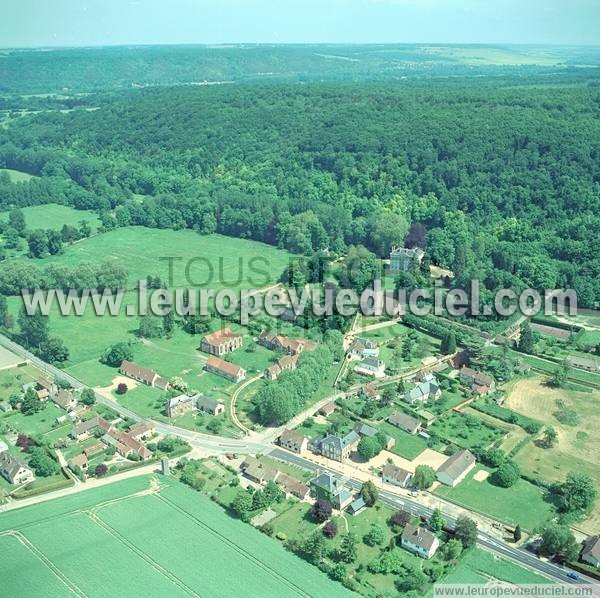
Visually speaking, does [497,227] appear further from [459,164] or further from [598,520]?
[598,520]

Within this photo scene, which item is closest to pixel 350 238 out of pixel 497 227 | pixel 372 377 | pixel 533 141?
pixel 497 227

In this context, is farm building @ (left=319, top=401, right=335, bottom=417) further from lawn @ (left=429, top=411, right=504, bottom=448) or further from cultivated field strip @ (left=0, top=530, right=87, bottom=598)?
cultivated field strip @ (left=0, top=530, right=87, bottom=598)

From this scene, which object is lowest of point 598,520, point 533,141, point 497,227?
point 598,520

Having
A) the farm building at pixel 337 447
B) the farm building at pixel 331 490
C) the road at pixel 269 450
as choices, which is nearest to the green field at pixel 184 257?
the road at pixel 269 450

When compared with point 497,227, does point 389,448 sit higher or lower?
lower

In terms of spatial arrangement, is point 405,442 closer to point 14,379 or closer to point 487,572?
point 487,572

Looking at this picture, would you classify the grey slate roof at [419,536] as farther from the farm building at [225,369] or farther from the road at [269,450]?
the farm building at [225,369]
